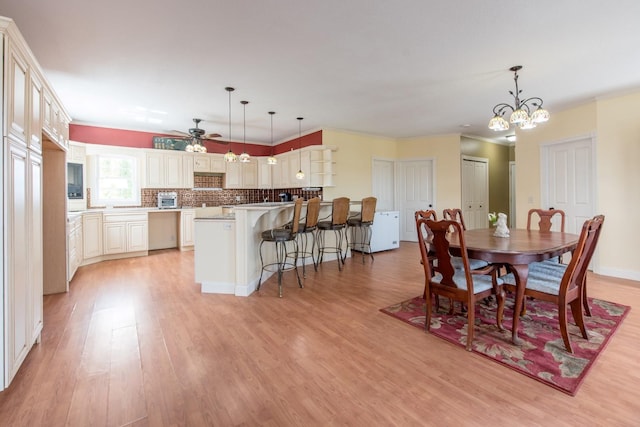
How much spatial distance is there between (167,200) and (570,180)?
7.51 m

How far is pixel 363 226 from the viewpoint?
5309mm

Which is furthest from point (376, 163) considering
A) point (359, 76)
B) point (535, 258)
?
point (535, 258)

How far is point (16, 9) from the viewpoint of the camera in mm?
2236

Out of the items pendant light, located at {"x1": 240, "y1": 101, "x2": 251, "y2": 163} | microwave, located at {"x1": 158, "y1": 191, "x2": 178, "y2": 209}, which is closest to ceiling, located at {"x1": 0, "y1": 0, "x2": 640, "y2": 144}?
pendant light, located at {"x1": 240, "y1": 101, "x2": 251, "y2": 163}

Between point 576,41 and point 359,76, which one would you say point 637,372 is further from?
point 359,76

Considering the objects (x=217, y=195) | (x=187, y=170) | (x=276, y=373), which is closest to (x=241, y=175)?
(x=217, y=195)

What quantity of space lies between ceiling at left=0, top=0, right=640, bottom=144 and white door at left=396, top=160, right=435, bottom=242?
7.42 feet

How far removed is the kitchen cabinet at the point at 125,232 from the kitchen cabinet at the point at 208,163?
5.15 ft

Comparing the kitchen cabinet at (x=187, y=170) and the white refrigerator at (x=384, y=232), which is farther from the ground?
the kitchen cabinet at (x=187, y=170)

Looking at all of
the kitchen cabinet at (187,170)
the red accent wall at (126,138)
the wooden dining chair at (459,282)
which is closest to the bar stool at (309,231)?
the wooden dining chair at (459,282)

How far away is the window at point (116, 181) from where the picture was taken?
582 cm

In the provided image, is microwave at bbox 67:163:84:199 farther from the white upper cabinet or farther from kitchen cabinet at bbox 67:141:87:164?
the white upper cabinet

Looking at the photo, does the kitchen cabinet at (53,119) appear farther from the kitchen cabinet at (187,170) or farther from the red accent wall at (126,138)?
the kitchen cabinet at (187,170)

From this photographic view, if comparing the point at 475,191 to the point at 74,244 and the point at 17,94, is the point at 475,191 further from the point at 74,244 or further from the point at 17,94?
the point at 74,244
